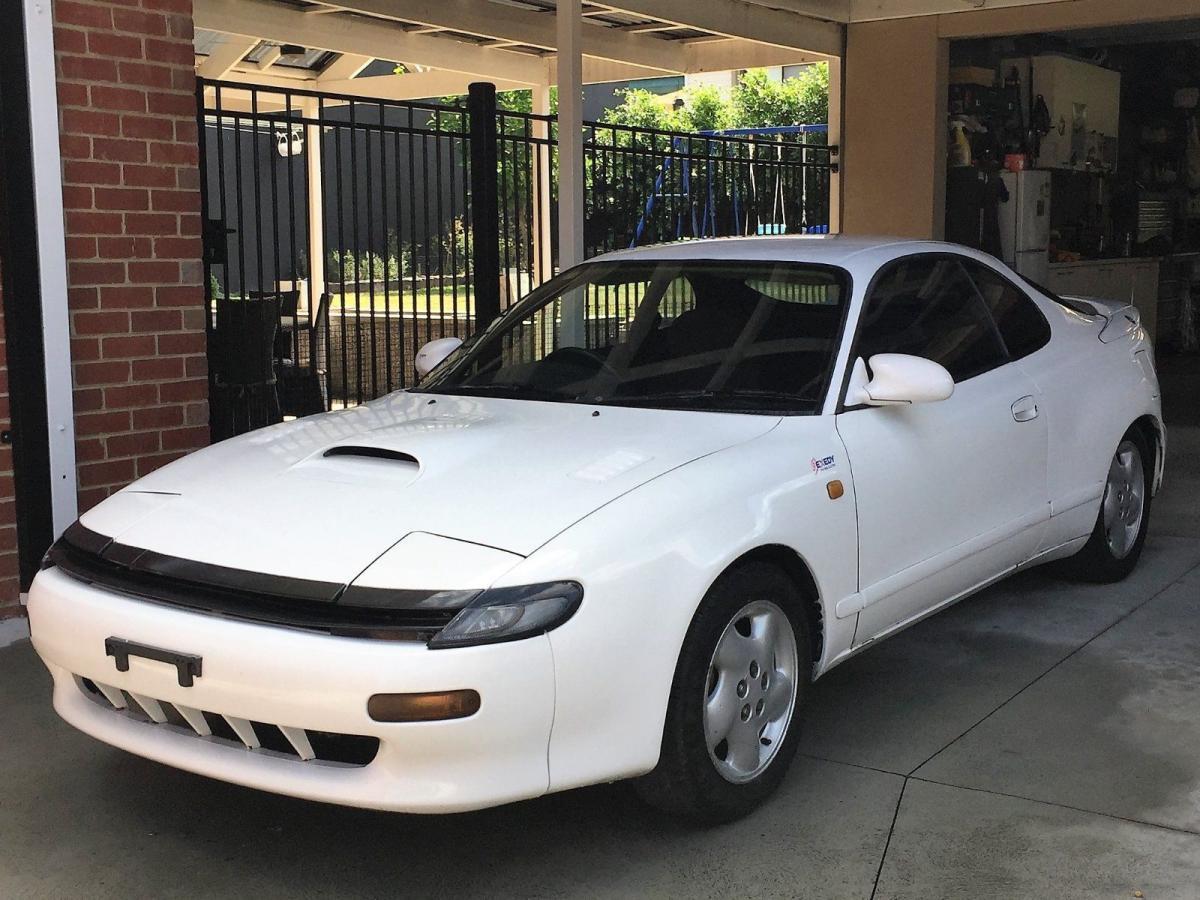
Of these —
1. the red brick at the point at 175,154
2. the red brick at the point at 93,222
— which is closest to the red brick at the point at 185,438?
the red brick at the point at 93,222

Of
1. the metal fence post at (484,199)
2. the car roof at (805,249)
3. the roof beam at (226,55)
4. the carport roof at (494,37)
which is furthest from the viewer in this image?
the roof beam at (226,55)

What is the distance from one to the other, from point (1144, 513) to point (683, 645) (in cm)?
339

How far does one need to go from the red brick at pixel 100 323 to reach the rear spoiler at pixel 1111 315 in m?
3.76

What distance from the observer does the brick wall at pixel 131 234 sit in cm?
514

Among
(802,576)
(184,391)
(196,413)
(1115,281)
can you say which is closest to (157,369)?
(184,391)

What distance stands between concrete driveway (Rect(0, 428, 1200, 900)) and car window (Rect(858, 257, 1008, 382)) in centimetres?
108

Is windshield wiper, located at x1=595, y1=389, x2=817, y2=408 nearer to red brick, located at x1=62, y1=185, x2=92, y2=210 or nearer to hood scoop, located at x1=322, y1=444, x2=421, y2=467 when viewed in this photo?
hood scoop, located at x1=322, y1=444, x2=421, y2=467

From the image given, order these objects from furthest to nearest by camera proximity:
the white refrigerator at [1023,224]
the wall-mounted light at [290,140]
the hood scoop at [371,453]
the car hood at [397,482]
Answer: the white refrigerator at [1023,224] → the wall-mounted light at [290,140] → the hood scoop at [371,453] → the car hood at [397,482]

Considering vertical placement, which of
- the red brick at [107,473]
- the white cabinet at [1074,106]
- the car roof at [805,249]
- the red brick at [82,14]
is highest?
the white cabinet at [1074,106]

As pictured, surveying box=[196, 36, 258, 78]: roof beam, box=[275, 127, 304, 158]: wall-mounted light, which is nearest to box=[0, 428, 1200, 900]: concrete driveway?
box=[275, 127, 304, 158]: wall-mounted light

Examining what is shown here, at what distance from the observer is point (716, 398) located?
3.98m

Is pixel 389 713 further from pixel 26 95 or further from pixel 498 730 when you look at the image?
pixel 26 95

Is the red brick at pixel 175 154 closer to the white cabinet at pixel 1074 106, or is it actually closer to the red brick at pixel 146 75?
the red brick at pixel 146 75

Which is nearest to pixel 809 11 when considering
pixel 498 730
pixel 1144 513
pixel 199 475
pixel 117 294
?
pixel 1144 513
